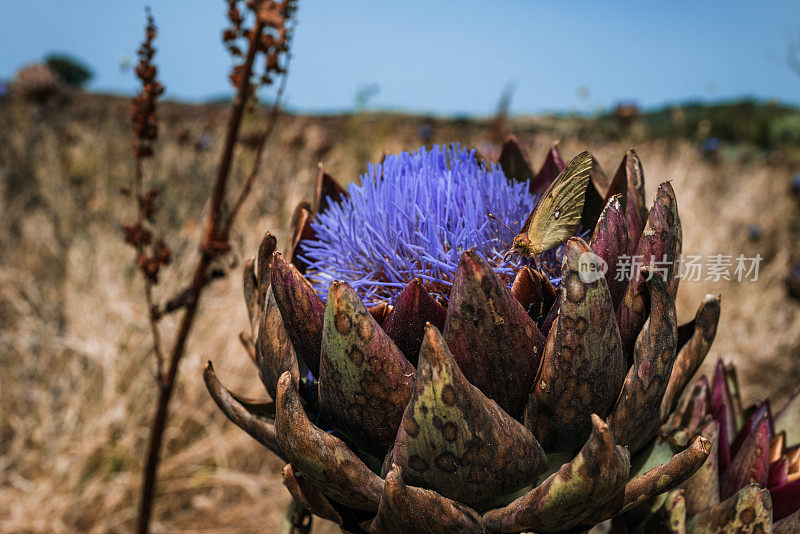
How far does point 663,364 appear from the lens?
624 mm

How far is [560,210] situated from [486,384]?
0.21 m

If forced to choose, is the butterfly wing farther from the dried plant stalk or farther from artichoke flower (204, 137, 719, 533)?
the dried plant stalk

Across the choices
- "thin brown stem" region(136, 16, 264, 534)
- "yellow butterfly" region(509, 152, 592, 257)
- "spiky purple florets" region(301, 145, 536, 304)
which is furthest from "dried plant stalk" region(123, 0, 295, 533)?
"yellow butterfly" region(509, 152, 592, 257)

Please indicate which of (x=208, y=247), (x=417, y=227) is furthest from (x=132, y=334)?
(x=417, y=227)

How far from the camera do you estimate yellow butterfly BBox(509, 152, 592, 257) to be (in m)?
0.65

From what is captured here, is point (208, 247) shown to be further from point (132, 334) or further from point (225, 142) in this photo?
point (132, 334)

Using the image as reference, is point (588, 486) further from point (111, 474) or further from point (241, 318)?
point (241, 318)

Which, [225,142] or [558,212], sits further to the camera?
[225,142]

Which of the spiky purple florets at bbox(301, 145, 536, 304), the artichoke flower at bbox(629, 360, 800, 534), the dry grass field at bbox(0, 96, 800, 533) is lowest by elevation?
the dry grass field at bbox(0, 96, 800, 533)

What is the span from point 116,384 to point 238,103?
4.35 feet

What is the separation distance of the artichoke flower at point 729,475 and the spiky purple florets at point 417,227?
1.03 feet

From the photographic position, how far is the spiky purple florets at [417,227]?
0.73 meters

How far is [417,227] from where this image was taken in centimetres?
76

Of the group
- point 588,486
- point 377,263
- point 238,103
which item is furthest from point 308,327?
point 238,103
